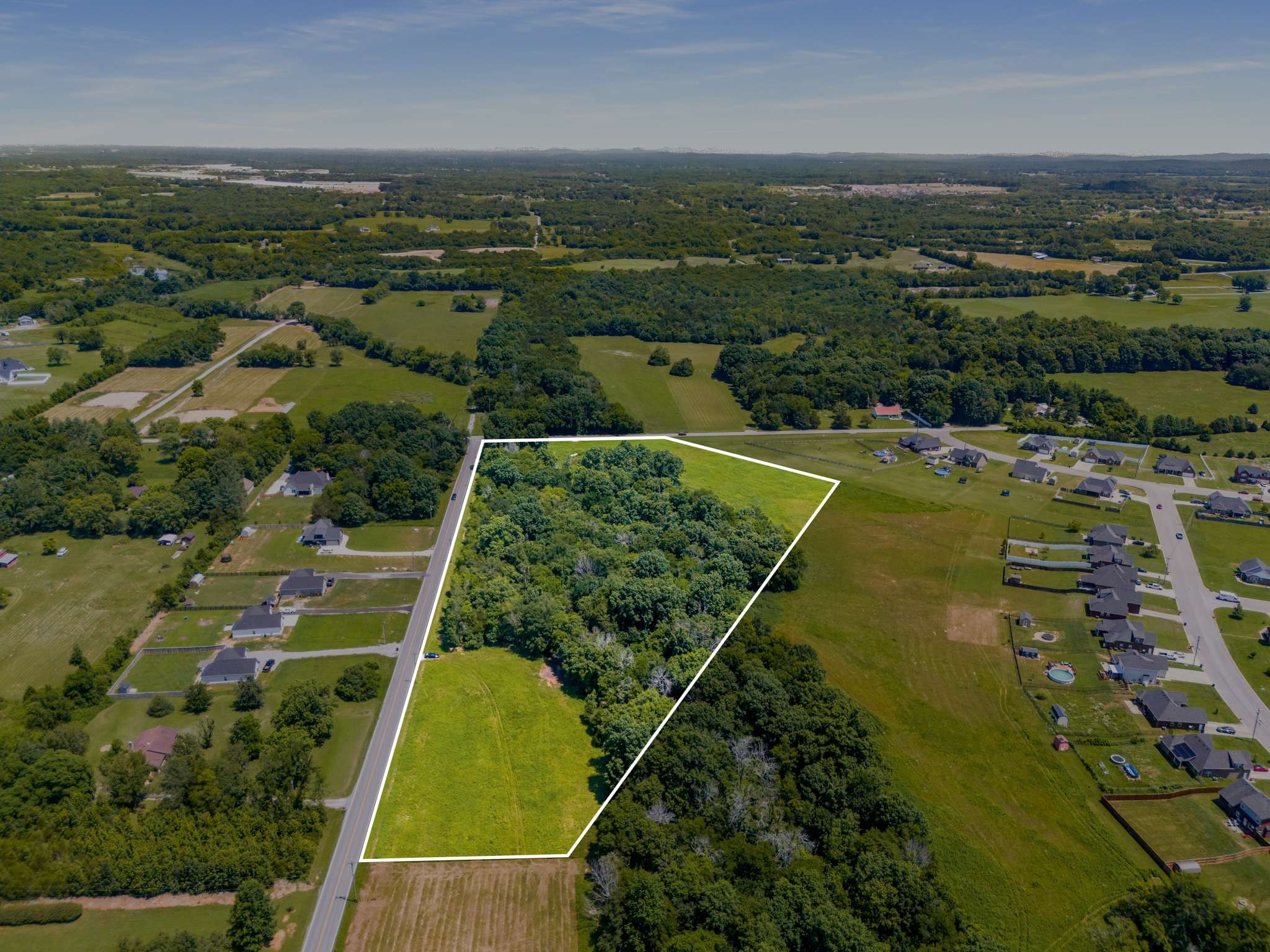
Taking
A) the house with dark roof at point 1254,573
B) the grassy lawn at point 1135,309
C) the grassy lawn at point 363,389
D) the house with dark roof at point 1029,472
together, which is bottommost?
the house with dark roof at point 1254,573

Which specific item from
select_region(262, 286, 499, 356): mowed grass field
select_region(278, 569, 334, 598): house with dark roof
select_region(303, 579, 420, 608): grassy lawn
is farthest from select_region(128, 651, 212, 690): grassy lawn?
select_region(262, 286, 499, 356): mowed grass field

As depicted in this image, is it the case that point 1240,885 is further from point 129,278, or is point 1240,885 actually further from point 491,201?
point 491,201

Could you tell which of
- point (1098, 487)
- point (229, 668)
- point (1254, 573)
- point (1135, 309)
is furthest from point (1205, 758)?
point (1135, 309)

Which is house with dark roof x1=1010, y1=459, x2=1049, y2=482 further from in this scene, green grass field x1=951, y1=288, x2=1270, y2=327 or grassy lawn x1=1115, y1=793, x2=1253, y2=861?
green grass field x1=951, y1=288, x2=1270, y2=327

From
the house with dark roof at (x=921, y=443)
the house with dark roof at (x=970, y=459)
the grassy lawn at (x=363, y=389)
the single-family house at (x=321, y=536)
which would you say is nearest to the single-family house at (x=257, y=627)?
the single-family house at (x=321, y=536)

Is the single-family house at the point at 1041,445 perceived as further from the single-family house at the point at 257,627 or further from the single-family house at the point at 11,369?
the single-family house at the point at 11,369

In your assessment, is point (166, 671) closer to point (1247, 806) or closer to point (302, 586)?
point (302, 586)
